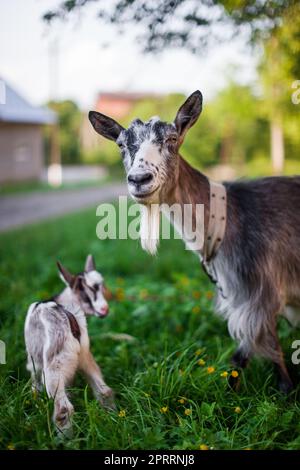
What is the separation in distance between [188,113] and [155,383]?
1390 millimetres

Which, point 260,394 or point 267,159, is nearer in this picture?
point 260,394

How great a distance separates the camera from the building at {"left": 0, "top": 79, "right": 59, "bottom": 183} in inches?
279

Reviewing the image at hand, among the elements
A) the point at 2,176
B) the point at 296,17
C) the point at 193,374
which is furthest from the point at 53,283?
the point at 2,176

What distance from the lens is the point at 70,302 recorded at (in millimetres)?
2627

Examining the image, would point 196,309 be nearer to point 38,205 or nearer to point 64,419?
point 64,419

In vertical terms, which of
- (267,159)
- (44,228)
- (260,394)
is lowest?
(260,394)

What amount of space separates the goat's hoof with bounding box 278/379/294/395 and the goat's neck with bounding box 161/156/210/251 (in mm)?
927

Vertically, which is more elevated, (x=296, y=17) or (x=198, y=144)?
(x=198, y=144)

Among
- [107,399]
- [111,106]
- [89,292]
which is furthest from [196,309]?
[111,106]

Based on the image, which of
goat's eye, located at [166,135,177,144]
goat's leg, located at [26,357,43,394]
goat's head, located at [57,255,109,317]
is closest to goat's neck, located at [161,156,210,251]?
goat's eye, located at [166,135,177,144]

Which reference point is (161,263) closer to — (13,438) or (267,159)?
(13,438)

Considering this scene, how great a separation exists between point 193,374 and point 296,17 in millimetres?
2339

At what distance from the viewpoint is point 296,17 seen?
3.21 metres

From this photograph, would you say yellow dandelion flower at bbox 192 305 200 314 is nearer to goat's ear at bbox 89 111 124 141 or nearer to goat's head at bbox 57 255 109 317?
goat's head at bbox 57 255 109 317
